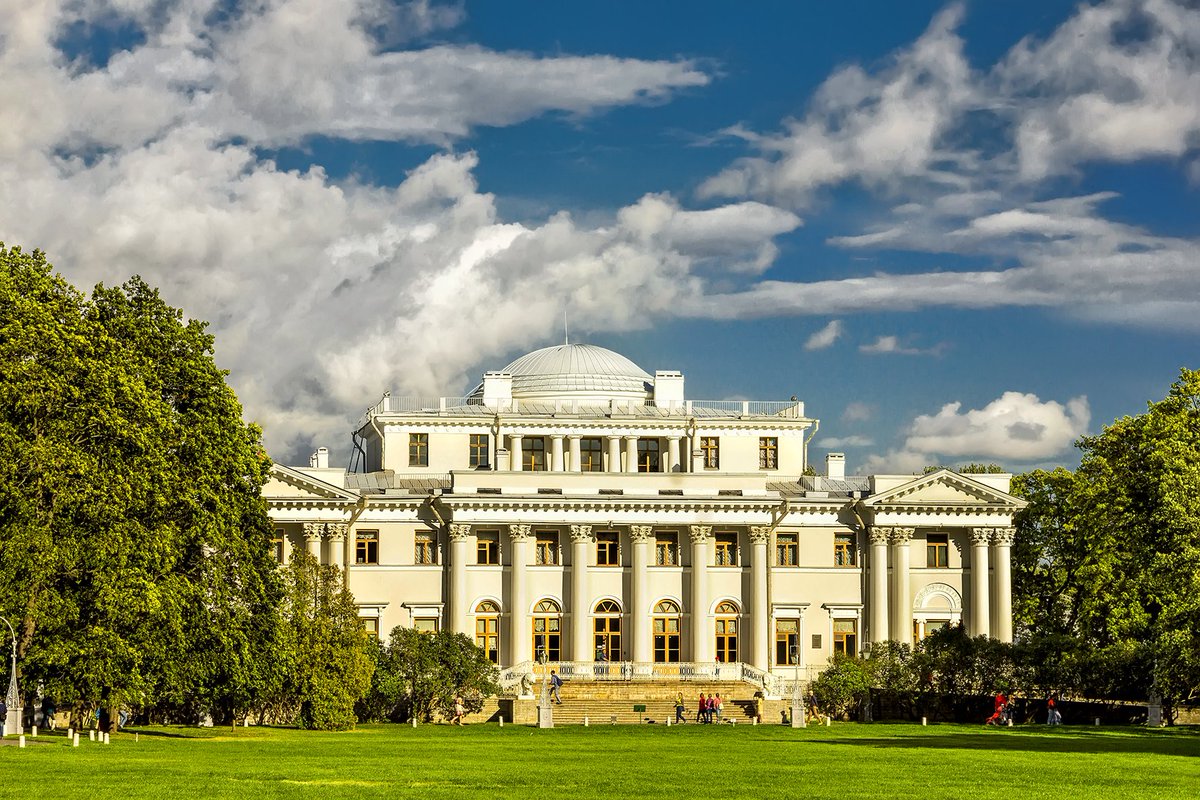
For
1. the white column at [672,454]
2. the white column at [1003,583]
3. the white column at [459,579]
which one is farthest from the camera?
the white column at [672,454]

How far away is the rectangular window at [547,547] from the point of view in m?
85.4

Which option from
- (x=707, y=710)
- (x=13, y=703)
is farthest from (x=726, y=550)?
(x=13, y=703)

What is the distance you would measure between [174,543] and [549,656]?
115 ft

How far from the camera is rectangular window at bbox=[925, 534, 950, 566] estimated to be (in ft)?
285

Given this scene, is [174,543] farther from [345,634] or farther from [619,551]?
[619,551]

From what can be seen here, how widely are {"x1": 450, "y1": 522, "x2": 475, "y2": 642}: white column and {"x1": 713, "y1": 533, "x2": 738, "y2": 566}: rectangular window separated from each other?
11.9m

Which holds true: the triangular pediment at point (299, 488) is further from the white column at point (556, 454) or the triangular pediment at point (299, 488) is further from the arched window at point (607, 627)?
the arched window at point (607, 627)

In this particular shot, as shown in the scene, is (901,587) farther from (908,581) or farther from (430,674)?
(430,674)

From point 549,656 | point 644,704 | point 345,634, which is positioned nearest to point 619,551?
point 549,656

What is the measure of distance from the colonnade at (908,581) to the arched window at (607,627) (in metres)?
12.0

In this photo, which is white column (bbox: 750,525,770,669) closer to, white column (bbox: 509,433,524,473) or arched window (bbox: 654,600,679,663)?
arched window (bbox: 654,600,679,663)

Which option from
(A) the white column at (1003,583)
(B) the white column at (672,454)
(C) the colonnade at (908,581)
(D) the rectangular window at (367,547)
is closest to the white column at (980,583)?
(C) the colonnade at (908,581)

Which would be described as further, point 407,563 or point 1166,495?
point 407,563

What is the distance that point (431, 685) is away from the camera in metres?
74.8
